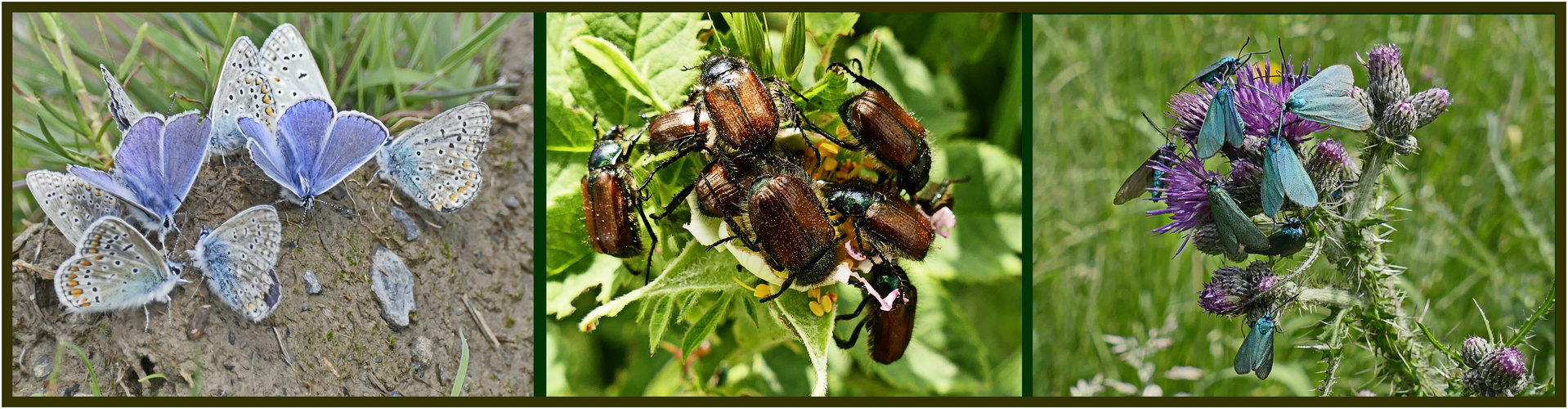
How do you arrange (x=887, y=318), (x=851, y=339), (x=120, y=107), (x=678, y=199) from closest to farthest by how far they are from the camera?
1. (x=678, y=199)
2. (x=887, y=318)
3. (x=851, y=339)
4. (x=120, y=107)

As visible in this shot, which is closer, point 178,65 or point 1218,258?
point 178,65

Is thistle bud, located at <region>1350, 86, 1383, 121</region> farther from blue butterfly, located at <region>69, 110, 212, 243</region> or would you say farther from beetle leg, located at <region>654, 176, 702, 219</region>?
blue butterfly, located at <region>69, 110, 212, 243</region>

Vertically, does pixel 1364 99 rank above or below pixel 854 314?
above

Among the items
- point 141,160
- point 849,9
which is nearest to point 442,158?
point 141,160

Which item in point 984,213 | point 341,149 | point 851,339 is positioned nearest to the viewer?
point 851,339

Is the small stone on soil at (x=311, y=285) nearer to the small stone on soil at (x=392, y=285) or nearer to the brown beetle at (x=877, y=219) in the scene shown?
the small stone on soil at (x=392, y=285)

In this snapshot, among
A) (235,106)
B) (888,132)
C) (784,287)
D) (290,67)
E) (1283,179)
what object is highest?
(290,67)

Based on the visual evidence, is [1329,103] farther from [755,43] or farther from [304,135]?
[304,135]
